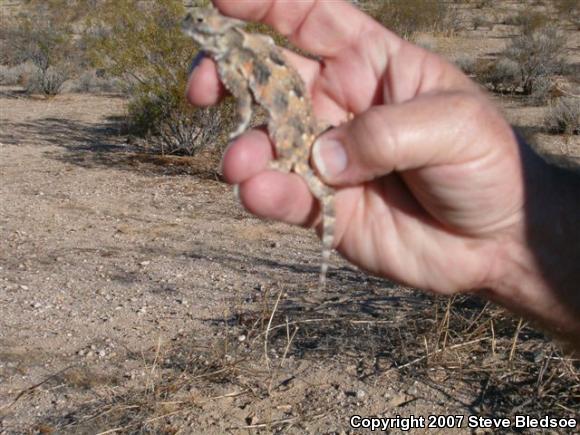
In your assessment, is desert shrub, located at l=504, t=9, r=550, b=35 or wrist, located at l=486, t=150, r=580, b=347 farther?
desert shrub, located at l=504, t=9, r=550, b=35

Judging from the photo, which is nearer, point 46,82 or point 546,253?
point 546,253

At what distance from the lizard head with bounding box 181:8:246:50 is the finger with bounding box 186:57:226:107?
74 mm

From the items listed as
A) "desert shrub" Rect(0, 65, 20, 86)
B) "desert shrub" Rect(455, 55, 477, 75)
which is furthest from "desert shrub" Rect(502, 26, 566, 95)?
"desert shrub" Rect(0, 65, 20, 86)

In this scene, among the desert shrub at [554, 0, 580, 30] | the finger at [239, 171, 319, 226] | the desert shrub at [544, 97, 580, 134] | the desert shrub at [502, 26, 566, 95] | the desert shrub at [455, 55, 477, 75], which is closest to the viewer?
the finger at [239, 171, 319, 226]

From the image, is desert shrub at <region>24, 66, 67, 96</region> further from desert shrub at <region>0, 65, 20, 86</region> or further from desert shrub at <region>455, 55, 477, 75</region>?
desert shrub at <region>455, 55, 477, 75</region>

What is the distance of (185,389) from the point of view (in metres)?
4.80

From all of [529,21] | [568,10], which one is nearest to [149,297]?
[529,21]

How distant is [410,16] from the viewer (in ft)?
86.2

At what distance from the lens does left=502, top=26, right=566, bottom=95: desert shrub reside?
59.7ft

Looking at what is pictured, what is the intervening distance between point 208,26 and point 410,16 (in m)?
24.9

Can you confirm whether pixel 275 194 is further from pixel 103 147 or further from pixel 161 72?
pixel 103 147

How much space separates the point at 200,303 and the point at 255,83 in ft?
13.2

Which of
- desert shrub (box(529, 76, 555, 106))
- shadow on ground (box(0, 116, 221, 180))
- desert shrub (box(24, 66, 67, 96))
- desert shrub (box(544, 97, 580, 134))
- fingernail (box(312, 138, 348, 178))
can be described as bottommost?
desert shrub (box(24, 66, 67, 96))

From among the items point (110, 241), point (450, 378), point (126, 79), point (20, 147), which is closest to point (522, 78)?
point (126, 79)
